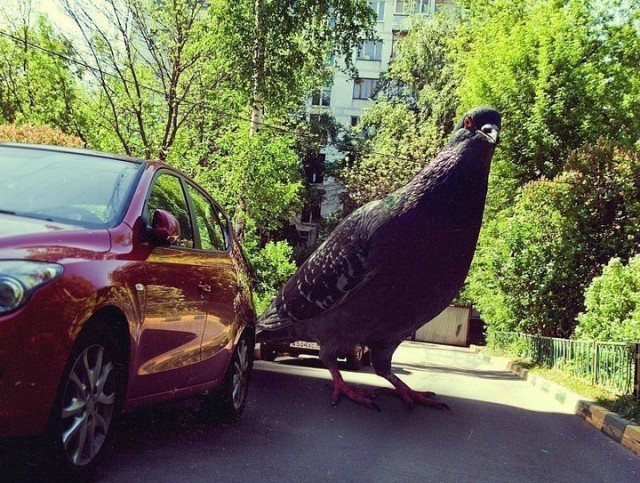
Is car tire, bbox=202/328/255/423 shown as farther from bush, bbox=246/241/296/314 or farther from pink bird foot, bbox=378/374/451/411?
bush, bbox=246/241/296/314

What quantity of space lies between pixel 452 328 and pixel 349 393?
30.8 meters

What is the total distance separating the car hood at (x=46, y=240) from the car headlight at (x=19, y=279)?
51 mm

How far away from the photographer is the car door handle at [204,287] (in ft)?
15.2

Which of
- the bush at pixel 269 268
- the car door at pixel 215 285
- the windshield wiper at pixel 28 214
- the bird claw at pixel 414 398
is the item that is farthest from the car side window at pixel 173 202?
the bush at pixel 269 268

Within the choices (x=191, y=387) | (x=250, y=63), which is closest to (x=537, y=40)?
(x=250, y=63)

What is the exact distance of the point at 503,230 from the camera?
1953 cm

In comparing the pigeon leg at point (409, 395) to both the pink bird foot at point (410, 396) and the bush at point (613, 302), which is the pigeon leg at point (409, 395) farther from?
the bush at point (613, 302)

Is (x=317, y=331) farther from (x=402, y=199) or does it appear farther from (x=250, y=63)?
(x=250, y=63)

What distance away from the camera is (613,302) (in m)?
12.4

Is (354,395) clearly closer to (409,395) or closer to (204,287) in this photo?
(409,395)

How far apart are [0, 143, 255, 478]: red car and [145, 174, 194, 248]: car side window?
0.01 m

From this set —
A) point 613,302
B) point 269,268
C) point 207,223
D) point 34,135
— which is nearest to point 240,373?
point 207,223

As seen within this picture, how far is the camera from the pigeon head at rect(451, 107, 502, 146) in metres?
6.01

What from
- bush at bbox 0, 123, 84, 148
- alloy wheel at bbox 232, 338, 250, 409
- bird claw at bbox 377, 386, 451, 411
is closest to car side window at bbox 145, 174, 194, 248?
alloy wheel at bbox 232, 338, 250, 409
